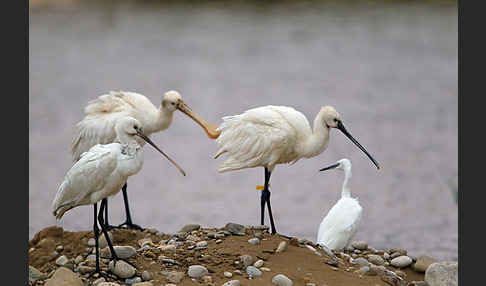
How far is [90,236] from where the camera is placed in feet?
24.5

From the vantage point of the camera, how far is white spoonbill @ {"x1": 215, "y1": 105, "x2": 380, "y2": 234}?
643 centimetres

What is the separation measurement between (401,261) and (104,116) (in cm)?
334

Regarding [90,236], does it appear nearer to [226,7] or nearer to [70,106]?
[70,106]

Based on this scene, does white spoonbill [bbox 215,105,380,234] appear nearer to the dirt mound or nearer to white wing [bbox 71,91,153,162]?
the dirt mound

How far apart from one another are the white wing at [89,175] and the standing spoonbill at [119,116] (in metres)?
1.63

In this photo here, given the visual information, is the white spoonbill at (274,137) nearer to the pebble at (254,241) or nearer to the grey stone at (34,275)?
the pebble at (254,241)

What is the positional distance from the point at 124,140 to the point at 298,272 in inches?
68.8

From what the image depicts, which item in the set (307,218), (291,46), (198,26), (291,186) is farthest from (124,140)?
(198,26)

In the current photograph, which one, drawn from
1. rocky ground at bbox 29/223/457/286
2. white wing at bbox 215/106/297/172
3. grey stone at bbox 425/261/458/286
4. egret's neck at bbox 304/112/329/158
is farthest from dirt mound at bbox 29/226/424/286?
egret's neck at bbox 304/112/329/158

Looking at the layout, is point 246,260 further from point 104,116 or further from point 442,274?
point 104,116

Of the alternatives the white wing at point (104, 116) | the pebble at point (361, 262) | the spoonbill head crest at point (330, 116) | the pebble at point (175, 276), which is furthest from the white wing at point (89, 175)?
the pebble at point (361, 262)

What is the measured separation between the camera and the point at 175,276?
569 cm

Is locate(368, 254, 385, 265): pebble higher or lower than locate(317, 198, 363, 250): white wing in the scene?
lower

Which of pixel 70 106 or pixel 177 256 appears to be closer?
pixel 177 256
